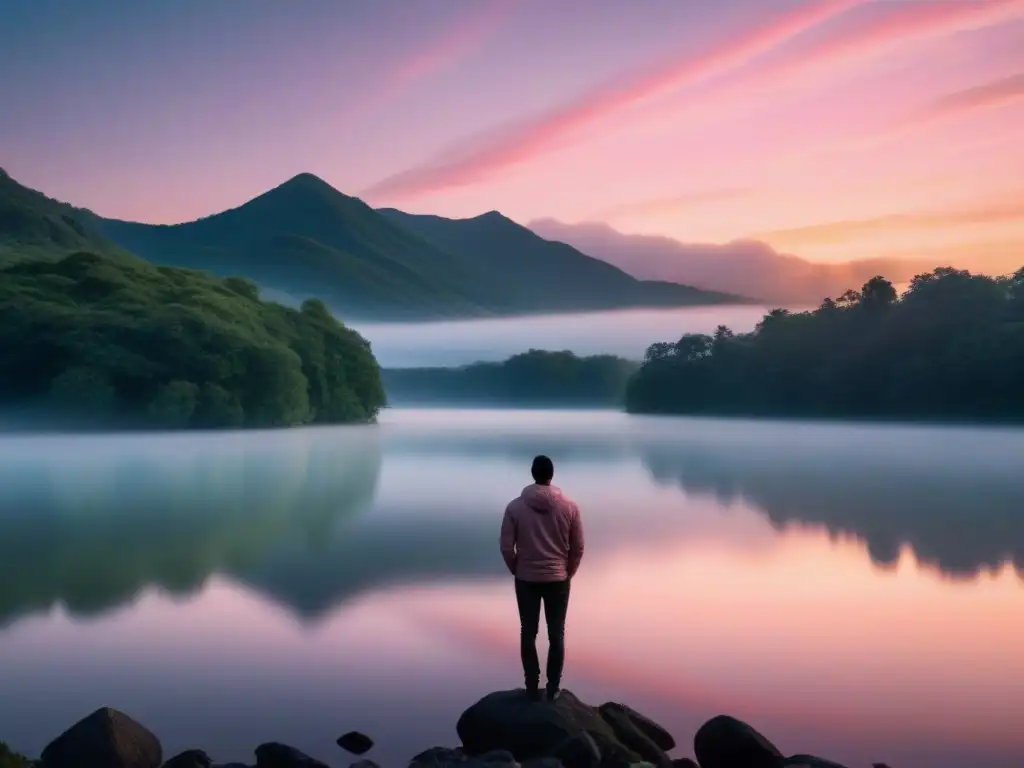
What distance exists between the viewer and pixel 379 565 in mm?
20469

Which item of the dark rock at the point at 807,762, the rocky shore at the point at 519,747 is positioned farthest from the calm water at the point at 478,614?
the dark rock at the point at 807,762

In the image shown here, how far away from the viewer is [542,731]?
870cm

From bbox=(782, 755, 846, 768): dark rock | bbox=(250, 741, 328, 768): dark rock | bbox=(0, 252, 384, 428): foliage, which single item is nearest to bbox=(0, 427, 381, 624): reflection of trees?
bbox=(250, 741, 328, 768): dark rock

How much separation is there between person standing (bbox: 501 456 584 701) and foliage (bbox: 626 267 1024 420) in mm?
108395

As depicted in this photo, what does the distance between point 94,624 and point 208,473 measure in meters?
32.9

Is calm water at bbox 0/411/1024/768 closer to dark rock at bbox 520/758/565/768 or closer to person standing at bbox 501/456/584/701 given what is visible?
person standing at bbox 501/456/584/701

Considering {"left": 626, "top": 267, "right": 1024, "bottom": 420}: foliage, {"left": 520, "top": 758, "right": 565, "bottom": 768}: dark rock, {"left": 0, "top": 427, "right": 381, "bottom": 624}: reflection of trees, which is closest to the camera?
{"left": 520, "top": 758, "right": 565, "bottom": 768}: dark rock

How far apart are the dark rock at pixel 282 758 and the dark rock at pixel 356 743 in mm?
1028

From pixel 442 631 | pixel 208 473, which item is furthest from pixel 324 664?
pixel 208 473

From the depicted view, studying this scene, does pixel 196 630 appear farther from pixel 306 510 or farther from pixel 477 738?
pixel 306 510

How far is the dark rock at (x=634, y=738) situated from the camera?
8.71 metres

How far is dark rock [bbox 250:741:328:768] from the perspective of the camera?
8.42 meters

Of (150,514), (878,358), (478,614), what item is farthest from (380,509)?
(878,358)

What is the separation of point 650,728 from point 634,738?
0.67 m
